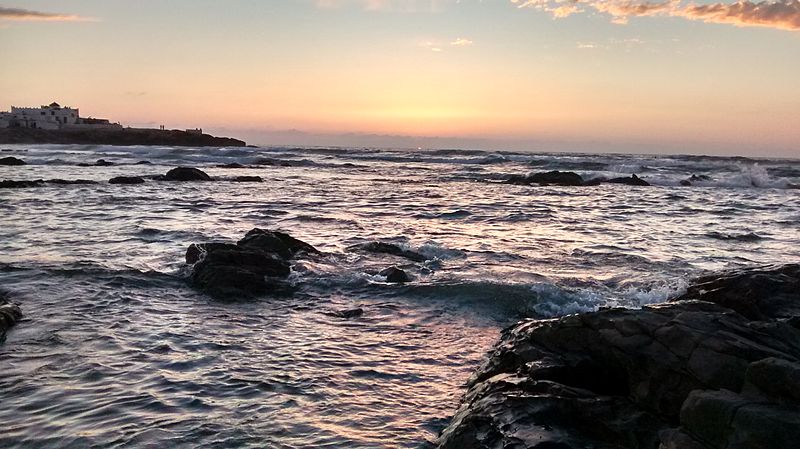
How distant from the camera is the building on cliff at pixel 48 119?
326 feet

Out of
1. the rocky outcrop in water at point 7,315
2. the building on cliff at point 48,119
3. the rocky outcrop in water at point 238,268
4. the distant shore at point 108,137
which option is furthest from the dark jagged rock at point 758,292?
the building on cliff at point 48,119

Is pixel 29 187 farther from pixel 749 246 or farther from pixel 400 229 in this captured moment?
pixel 749 246

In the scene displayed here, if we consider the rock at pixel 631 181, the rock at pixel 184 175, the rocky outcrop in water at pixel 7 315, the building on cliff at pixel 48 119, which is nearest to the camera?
the rocky outcrop in water at pixel 7 315

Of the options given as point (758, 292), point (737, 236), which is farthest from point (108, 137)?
point (758, 292)

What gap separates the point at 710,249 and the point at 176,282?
12112 mm

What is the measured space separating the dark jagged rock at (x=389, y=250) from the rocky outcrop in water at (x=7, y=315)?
692 centimetres

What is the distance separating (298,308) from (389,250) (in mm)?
4454

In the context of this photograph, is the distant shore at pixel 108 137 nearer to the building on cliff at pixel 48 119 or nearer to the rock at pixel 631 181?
the building on cliff at pixel 48 119

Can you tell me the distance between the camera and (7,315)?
722cm

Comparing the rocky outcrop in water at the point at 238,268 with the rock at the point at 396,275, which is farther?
the rock at the point at 396,275

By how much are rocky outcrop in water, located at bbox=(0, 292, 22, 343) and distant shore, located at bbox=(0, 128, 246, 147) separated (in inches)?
3605

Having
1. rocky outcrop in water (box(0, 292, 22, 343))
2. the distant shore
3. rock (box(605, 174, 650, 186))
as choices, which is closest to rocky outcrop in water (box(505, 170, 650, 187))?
rock (box(605, 174, 650, 186))

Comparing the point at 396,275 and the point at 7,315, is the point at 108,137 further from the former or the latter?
the point at 7,315

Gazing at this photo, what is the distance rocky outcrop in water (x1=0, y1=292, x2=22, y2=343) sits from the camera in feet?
22.7
